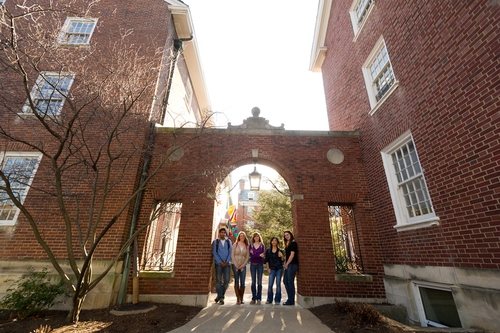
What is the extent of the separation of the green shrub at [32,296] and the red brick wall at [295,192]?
1805 mm

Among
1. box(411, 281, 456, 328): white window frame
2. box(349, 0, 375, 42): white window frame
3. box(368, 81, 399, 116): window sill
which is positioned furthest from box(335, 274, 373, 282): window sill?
box(349, 0, 375, 42): white window frame

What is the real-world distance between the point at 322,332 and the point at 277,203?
1119 cm

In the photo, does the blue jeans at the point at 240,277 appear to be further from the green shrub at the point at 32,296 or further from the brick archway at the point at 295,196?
the green shrub at the point at 32,296

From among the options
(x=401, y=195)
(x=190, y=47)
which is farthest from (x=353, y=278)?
(x=190, y=47)

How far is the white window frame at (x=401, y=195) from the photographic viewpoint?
16.1ft

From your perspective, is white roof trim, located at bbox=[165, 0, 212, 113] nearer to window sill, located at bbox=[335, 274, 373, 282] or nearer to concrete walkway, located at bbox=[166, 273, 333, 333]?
concrete walkway, located at bbox=[166, 273, 333, 333]

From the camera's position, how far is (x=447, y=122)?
444 cm

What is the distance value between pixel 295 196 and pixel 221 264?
2.85 metres

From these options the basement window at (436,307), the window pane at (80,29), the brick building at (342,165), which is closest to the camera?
the brick building at (342,165)

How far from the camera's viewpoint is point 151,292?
5785mm

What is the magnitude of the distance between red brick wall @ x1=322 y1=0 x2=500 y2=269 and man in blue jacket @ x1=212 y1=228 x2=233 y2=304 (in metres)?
4.30

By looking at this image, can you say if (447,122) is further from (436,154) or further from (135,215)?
(135,215)

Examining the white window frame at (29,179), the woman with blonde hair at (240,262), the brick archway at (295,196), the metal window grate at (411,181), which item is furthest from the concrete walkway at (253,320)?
the white window frame at (29,179)

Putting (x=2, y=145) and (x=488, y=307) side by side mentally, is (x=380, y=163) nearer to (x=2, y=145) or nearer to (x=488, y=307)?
(x=488, y=307)
